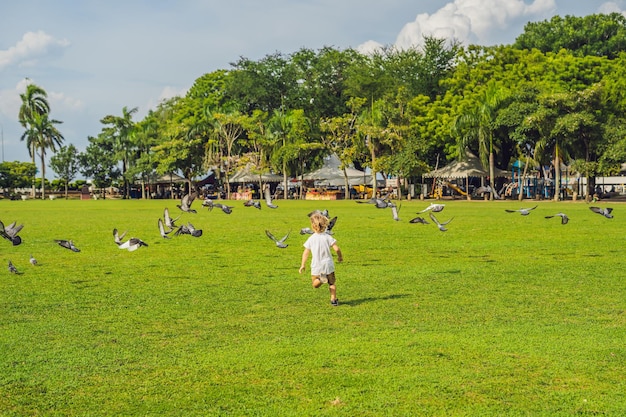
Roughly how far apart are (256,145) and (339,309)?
69330 millimetres

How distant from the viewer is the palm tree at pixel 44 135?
9506 cm

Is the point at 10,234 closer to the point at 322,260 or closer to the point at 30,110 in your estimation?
the point at 322,260

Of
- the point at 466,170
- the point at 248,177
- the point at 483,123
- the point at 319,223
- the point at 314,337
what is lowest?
the point at 314,337

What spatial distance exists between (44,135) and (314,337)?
318ft

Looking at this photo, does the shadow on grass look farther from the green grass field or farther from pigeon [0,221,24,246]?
pigeon [0,221,24,246]

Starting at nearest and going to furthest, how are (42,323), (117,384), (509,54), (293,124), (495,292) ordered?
(117,384) < (42,323) < (495,292) < (509,54) < (293,124)

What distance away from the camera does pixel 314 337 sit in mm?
8305

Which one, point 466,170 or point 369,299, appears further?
point 466,170

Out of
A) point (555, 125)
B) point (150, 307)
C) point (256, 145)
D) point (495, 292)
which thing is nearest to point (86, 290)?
point (150, 307)

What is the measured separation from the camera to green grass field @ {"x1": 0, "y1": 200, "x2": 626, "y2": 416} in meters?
6.14

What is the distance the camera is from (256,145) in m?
78.6

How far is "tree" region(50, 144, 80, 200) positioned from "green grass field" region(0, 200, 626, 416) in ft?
278

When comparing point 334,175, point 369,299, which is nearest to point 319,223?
point 369,299

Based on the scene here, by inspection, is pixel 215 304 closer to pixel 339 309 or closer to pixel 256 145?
pixel 339 309
